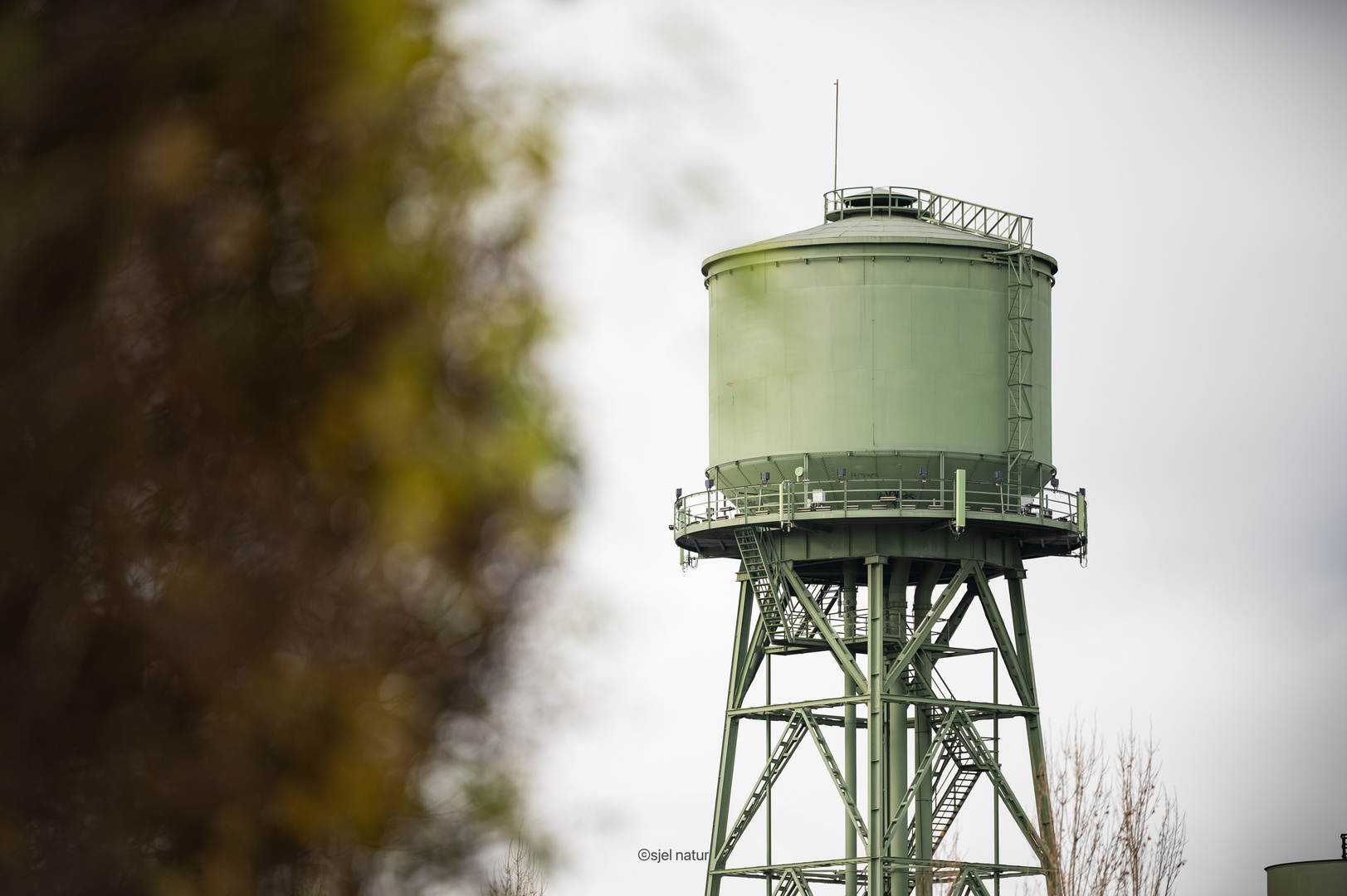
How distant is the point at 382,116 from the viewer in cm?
504

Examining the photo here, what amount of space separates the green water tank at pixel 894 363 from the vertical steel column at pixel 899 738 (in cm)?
218

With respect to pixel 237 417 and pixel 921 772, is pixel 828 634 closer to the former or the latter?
pixel 921 772

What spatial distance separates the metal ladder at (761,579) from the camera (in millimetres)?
42188

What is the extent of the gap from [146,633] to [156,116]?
111cm

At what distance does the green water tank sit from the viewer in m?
41.4

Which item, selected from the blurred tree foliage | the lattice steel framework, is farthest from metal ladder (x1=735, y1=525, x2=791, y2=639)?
the blurred tree foliage

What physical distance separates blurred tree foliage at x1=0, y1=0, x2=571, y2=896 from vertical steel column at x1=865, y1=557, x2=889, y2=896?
3533cm

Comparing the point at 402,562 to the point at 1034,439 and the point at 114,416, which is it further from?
the point at 1034,439

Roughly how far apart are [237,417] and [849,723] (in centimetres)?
3730

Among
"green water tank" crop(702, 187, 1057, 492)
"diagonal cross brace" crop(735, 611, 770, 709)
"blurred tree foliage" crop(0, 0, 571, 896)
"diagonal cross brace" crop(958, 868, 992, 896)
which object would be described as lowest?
"blurred tree foliage" crop(0, 0, 571, 896)

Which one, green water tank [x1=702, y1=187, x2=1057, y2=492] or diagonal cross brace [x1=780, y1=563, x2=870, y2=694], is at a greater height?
green water tank [x1=702, y1=187, x2=1057, y2=492]

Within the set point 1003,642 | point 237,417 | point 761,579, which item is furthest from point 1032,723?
point 237,417

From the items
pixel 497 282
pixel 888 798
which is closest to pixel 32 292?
pixel 497 282

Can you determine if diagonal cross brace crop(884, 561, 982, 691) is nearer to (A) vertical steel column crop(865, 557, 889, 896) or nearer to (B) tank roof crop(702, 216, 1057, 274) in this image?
(A) vertical steel column crop(865, 557, 889, 896)
